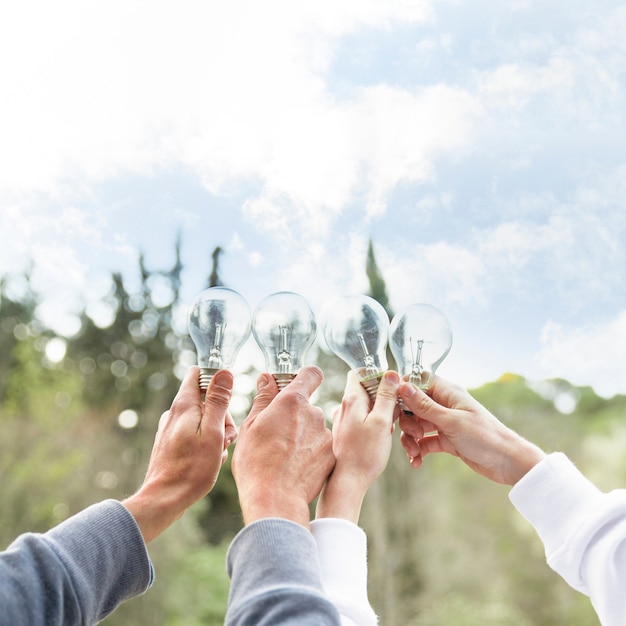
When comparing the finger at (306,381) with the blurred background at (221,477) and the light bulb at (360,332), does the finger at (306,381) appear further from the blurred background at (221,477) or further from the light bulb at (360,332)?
the blurred background at (221,477)

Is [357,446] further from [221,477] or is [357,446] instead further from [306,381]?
[221,477]

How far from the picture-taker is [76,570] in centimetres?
60

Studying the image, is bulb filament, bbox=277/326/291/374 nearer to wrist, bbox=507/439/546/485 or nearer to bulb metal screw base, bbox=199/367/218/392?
bulb metal screw base, bbox=199/367/218/392

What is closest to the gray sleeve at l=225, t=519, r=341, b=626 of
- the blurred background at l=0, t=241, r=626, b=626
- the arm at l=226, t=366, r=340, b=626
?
the arm at l=226, t=366, r=340, b=626

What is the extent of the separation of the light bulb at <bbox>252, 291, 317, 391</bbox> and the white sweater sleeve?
30 centimetres

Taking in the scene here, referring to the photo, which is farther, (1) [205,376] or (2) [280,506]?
(1) [205,376]

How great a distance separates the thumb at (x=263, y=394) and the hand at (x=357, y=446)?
9cm

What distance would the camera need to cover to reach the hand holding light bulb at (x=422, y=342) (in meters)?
0.89

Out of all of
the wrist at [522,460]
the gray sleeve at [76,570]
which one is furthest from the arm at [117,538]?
the wrist at [522,460]

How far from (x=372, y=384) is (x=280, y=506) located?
0.84 feet

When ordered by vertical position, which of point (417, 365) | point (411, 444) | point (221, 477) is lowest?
point (221, 477)

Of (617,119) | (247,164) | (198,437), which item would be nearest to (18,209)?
(247,164)

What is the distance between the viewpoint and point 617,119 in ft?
12.4

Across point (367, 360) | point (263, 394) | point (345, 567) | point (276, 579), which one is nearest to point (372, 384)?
point (367, 360)
